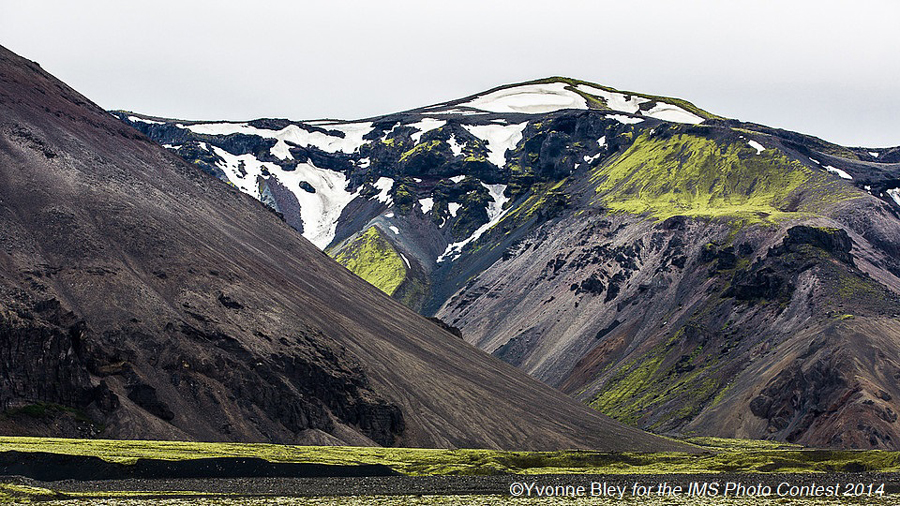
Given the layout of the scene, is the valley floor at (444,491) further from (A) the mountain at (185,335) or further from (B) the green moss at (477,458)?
(A) the mountain at (185,335)

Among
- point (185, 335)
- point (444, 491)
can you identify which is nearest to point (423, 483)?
point (444, 491)

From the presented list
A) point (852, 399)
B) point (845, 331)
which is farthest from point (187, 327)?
point (845, 331)

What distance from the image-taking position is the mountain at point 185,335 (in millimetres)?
126375

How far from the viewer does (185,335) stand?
5507 inches

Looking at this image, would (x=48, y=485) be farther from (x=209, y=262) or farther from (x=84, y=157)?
(x=84, y=157)

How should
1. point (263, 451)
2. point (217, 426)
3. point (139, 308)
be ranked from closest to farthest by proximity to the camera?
point (263, 451)
point (217, 426)
point (139, 308)

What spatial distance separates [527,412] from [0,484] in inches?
3918

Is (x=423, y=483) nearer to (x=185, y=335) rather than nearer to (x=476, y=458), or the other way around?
(x=476, y=458)

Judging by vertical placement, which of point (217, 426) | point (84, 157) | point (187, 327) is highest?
point (84, 157)

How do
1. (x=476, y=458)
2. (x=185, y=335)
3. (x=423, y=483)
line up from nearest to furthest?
1. (x=423, y=483)
2. (x=476, y=458)
3. (x=185, y=335)

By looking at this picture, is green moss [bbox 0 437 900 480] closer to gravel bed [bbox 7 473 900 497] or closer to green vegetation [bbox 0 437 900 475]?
green vegetation [bbox 0 437 900 475]

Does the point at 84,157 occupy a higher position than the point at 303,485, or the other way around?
the point at 84,157

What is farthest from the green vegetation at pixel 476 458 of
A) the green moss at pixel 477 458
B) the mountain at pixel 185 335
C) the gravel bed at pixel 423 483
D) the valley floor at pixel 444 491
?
the mountain at pixel 185 335

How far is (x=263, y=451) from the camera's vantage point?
11325 centimetres
